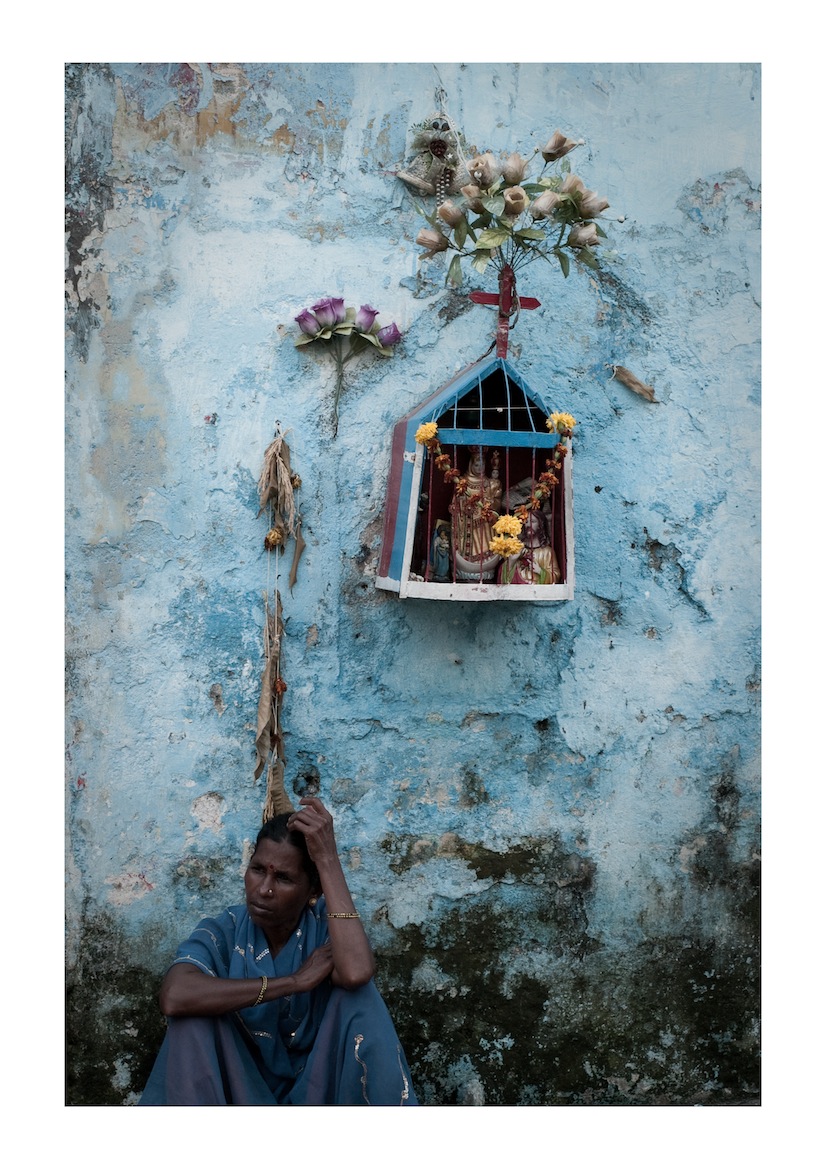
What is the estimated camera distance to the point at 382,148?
3.19 meters

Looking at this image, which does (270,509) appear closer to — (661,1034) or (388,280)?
(388,280)

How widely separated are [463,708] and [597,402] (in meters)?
1.00

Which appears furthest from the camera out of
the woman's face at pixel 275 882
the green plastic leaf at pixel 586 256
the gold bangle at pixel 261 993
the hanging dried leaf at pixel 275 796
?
the hanging dried leaf at pixel 275 796

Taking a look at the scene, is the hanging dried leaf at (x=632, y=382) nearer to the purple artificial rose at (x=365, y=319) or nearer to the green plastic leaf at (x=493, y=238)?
the green plastic leaf at (x=493, y=238)

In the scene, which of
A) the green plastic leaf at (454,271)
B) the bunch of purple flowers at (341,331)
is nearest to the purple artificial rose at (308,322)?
the bunch of purple flowers at (341,331)

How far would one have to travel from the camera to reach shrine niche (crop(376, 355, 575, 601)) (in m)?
2.89

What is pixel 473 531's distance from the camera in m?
2.98

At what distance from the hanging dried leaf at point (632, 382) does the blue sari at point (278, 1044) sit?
1773mm

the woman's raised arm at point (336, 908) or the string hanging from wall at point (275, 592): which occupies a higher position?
the string hanging from wall at point (275, 592)

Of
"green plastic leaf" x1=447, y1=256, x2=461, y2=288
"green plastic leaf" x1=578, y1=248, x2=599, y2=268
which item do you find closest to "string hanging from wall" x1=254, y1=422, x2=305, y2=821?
"green plastic leaf" x1=447, y1=256, x2=461, y2=288

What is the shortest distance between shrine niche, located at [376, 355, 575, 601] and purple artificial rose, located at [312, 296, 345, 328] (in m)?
0.35

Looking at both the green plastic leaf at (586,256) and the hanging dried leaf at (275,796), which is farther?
the hanging dried leaf at (275,796)

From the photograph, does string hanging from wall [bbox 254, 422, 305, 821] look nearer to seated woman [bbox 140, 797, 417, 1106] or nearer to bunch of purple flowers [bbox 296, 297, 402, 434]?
bunch of purple flowers [bbox 296, 297, 402, 434]

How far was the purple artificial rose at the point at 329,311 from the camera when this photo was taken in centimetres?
313
